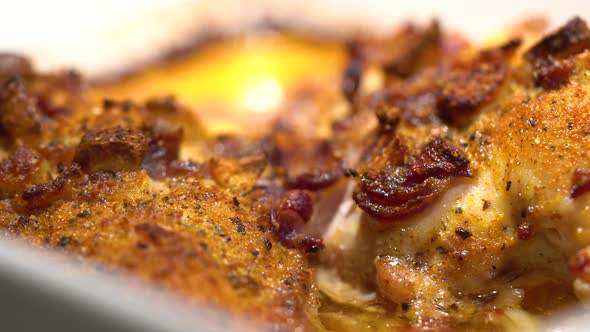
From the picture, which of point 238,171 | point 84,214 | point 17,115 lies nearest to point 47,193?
point 84,214

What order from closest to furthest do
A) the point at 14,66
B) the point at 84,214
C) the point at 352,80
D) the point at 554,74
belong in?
1. the point at 84,214
2. the point at 554,74
3. the point at 14,66
4. the point at 352,80

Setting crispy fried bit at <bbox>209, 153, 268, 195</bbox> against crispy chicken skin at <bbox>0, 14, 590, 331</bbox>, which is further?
crispy fried bit at <bbox>209, 153, 268, 195</bbox>

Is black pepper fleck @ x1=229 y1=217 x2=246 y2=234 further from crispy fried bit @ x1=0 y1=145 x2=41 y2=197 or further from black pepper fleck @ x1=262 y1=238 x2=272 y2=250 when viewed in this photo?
crispy fried bit @ x1=0 y1=145 x2=41 y2=197

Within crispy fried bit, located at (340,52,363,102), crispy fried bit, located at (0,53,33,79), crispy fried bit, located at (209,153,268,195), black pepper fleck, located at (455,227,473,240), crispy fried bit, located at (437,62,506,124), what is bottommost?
black pepper fleck, located at (455,227,473,240)

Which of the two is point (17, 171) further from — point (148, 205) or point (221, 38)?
point (221, 38)

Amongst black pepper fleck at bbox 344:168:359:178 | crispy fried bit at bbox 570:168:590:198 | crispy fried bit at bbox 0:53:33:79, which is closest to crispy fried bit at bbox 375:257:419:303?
black pepper fleck at bbox 344:168:359:178

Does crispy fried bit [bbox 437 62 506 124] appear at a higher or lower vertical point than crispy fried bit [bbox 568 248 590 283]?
higher

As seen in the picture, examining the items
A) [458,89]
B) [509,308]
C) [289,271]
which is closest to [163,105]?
[289,271]

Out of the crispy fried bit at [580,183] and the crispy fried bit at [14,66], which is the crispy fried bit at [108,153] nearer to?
the crispy fried bit at [14,66]
